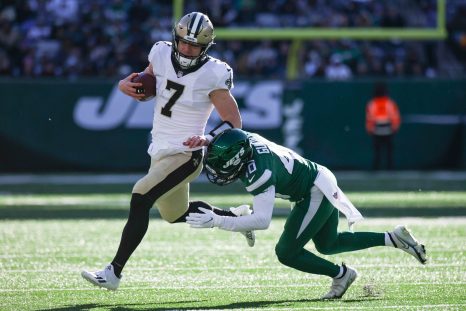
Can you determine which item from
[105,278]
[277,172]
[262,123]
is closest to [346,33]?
[262,123]

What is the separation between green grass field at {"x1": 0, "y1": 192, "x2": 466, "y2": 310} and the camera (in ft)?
18.4

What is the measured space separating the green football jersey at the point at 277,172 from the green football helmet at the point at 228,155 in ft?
0.19

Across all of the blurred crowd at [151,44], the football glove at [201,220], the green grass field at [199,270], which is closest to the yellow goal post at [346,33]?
the blurred crowd at [151,44]

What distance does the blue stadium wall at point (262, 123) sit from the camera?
616 inches

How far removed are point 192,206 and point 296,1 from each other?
1011cm

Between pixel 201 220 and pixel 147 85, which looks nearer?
pixel 201 220

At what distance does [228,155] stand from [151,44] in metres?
11.3

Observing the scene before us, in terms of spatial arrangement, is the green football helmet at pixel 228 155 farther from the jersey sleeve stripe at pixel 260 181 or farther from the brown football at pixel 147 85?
the brown football at pixel 147 85

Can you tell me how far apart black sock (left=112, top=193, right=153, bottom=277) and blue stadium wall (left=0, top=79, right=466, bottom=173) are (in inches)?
368

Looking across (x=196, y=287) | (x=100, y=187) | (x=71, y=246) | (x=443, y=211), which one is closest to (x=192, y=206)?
(x=196, y=287)

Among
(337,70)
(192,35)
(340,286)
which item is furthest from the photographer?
(337,70)

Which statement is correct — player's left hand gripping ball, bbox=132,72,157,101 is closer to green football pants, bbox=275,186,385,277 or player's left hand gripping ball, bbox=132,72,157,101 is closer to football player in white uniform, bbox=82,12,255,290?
football player in white uniform, bbox=82,12,255,290

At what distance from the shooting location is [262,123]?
15953mm

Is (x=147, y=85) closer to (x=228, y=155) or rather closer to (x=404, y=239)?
(x=228, y=155)
